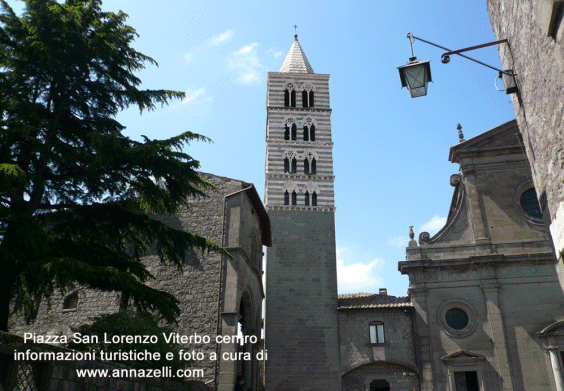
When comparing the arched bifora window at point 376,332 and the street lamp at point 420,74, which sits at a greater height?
the street lamp at point 420,74

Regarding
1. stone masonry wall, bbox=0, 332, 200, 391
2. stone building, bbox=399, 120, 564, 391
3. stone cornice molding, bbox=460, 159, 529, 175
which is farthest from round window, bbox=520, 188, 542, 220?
stone masonry wall, bbox=0, 332, 200, 391

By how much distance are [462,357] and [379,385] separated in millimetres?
4054

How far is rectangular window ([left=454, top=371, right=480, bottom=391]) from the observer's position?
20.0 m

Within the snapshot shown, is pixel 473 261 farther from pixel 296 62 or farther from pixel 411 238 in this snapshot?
pixel 296 62

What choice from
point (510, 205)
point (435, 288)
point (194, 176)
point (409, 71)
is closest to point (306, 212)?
point (435, 288)

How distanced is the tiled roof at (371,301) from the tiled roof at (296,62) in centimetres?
1651

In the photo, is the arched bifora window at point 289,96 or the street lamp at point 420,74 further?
the arched bifora window at point 289,96

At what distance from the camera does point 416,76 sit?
21.8 feet

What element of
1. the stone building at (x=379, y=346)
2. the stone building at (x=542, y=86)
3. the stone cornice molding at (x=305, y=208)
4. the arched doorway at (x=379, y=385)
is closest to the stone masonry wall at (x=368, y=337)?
the stone building at (x=379, y=346)

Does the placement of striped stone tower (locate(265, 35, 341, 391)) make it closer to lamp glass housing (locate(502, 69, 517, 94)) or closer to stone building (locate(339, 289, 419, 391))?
stone building (locate(339, 289, 419, 391))

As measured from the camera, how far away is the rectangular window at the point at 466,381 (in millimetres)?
19969

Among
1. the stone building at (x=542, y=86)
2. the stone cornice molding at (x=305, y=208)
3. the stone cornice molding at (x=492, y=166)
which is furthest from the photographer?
the stone cornice molding at (x=305, y=208)

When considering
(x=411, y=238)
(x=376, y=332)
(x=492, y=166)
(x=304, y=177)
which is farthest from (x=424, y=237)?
(x=304, y=177)

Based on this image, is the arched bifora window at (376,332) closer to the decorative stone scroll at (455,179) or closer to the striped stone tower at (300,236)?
the striped stone tower at (300,236)
